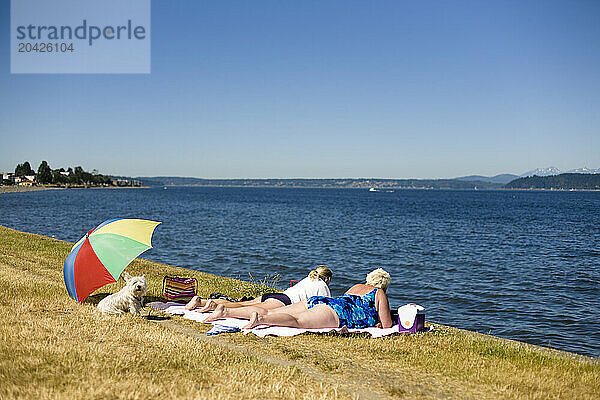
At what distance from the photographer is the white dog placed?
376 inches

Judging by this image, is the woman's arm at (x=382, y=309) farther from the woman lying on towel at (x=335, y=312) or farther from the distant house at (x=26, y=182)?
the distant house at (x=26, y=182)

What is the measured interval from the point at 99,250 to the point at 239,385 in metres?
4.94

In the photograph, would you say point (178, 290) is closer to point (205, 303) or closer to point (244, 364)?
point (205, 303)

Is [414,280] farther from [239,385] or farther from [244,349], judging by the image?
[239,385]

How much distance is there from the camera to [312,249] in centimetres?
3228

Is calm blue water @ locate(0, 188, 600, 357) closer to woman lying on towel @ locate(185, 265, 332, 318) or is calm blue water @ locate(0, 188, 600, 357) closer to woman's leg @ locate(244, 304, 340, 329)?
woman lying on towel @ locate(185, 265, 332, 318)

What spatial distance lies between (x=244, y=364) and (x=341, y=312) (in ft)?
9.59

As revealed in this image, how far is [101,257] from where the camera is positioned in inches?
380

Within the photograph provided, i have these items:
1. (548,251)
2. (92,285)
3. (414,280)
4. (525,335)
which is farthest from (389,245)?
(92,285)

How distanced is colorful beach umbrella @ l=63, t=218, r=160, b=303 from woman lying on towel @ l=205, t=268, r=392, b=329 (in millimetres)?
1931

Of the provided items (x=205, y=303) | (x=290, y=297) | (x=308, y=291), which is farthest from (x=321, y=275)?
(x=205, y=303)

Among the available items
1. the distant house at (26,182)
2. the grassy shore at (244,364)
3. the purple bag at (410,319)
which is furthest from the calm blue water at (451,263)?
the distant house at (26,182)

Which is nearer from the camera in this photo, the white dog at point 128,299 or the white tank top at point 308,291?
the white dog at point 128,299

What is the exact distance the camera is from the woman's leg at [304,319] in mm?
9070
